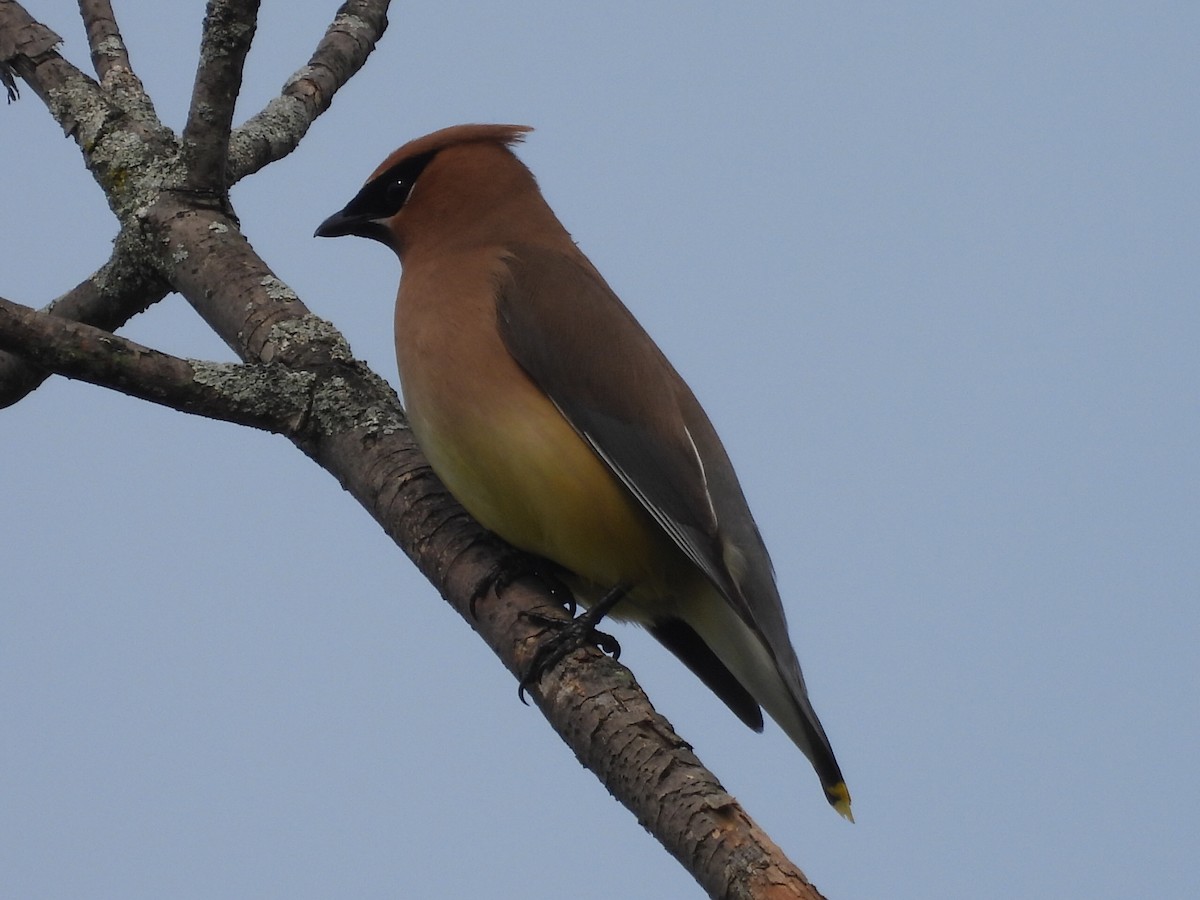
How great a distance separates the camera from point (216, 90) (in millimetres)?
3678

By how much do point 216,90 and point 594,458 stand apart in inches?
50.6

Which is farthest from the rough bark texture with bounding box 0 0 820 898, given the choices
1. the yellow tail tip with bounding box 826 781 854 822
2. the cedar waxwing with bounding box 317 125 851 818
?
the yellow tail tip with bounding box 826 781 854 822

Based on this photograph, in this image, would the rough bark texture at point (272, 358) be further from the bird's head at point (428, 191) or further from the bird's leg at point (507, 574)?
the bird's head at point (428, 191)

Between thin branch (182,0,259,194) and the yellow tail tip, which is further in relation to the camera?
the yellow tail tip

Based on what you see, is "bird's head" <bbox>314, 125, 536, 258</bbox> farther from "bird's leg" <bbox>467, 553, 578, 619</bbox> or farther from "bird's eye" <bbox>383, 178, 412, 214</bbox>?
"bird's leg" <bbox>467, 553, 578, 619</bbox>

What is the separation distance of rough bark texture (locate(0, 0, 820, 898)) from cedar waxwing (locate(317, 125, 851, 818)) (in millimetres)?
142

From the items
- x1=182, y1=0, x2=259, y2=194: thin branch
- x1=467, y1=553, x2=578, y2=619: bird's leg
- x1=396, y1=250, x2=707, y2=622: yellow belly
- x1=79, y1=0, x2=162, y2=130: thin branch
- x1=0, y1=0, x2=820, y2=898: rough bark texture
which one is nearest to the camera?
x1=0, y1=0, x2=820, y2=898: rough bark texture

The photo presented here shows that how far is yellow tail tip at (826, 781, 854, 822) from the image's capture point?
12.0 ft

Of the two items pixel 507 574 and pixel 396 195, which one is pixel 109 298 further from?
pixel 507 574

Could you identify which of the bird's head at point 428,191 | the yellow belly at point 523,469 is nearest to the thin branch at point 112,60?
the bird's head at point 428,191

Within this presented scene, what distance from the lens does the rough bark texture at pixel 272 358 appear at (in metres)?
2.65

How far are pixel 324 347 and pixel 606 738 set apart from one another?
1403mm

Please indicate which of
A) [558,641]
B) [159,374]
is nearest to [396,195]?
[159,374]

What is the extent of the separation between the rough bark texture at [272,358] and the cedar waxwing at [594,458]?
142 mm
